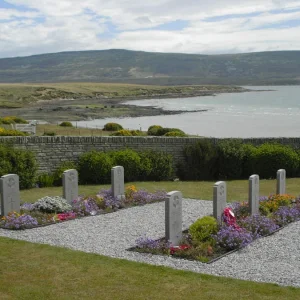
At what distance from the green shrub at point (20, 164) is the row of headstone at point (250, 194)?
9234mm

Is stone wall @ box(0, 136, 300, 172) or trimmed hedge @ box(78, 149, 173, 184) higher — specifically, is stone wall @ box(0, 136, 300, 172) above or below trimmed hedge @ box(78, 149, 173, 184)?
above

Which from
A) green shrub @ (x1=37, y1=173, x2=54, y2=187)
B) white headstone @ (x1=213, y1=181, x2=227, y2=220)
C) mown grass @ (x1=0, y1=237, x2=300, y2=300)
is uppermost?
white headstone @ (x1=213, y1=181, x2=227, y2=220)

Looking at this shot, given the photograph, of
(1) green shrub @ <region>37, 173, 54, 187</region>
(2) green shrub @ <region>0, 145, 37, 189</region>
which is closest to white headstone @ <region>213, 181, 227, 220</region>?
(2) green shrub @ <region>0, 145, 37, 189</region>

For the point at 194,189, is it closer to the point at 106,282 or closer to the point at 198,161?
the point at 198,161

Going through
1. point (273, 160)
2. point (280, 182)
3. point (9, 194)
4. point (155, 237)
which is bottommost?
point (155, 237)

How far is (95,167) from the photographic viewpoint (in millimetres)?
21453

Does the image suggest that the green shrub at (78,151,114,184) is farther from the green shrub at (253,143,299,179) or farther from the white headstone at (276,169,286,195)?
the white headstone at (276,169,286,195)

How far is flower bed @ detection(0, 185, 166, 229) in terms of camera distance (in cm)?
1388

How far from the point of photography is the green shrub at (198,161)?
2345 cm

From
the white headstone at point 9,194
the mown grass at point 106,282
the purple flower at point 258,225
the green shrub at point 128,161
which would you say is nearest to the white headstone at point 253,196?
the purple flower at point 258,225

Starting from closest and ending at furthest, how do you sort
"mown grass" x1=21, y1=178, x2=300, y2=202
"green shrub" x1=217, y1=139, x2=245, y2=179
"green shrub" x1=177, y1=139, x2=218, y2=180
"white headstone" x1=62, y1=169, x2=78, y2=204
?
"white headstone" x1=62, y1=169, x2=78, y2=204
"mown grass" x1=21, y1=178, x2=300, y2=202
"green shrub" x1=177, y1=139, x2=218, y2=180
"green shrub" x1=217, y1=139, x2=245, y2=179

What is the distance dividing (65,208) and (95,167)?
6061mm

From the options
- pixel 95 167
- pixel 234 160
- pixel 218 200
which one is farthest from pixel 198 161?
pixel 218 200

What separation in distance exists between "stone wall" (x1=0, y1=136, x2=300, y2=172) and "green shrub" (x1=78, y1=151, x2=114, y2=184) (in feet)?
1.71
